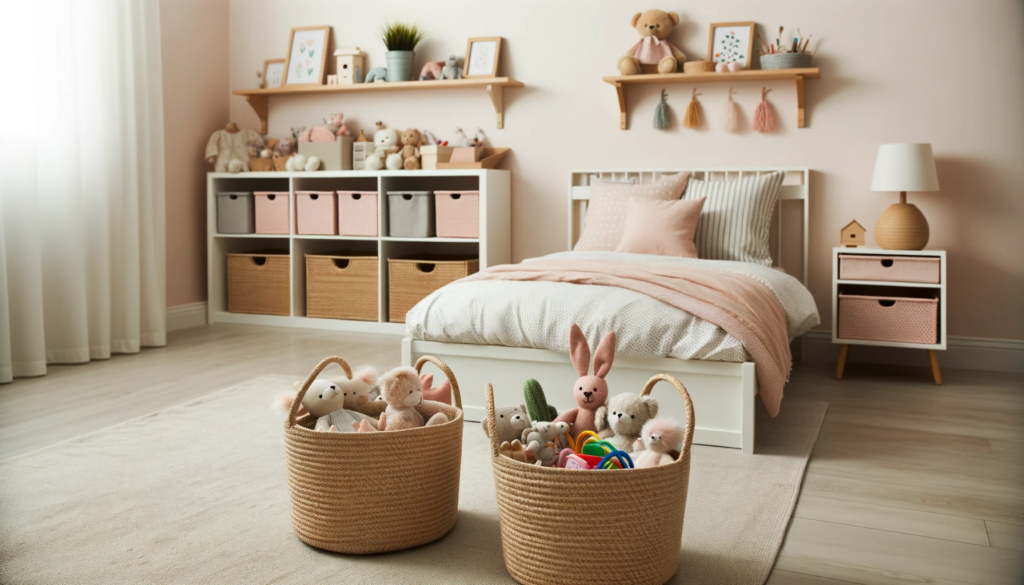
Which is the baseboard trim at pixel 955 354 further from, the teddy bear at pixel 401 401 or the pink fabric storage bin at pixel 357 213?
the teddy bear at pixel 401 401

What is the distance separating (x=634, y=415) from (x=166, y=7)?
392 cm

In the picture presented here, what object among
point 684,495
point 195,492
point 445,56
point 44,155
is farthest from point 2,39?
point 684,495

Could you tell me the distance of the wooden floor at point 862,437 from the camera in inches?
68.8

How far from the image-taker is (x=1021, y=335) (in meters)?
3.68

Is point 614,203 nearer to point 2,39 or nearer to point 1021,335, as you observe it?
point 1021,335

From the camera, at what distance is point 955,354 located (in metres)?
3.77

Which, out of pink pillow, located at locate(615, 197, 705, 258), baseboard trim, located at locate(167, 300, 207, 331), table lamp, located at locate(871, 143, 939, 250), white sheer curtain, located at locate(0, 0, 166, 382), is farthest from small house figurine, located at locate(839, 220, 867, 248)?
baseboard trim, located at locate(167, 300, 207, 331)

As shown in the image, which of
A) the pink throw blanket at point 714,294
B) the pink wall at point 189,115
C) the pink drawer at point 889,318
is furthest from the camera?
the pink wall at point 189,115

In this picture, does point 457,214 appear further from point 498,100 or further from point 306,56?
point 306,56

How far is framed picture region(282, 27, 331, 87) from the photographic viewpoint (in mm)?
4844

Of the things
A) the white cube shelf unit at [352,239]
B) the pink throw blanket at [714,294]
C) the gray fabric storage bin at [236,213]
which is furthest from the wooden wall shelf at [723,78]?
the gray fabric storage bin at [236,213]

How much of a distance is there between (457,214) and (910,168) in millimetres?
2145

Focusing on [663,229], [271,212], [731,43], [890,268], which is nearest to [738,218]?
[663,229]

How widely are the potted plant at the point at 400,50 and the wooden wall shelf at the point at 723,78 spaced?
3.71ft
